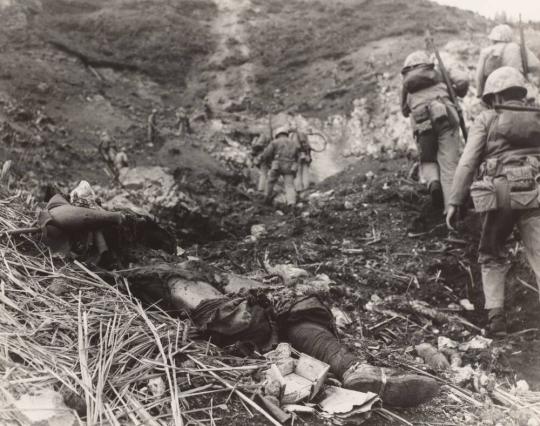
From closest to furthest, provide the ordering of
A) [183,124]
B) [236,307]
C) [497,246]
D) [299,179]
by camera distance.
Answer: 1. [236,307]
2. [497,246]
3. [299,179]
4. [183,124]

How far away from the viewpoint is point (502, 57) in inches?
220

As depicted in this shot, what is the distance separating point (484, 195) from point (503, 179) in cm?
17

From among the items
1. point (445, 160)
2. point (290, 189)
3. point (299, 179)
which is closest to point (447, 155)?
point (445, 160)

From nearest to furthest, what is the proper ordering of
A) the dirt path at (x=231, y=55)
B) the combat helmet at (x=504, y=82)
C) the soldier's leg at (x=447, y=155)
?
the combat helmet at (x=504, y=82) → the soldier's leg at (x=447, y=155) → the dirt path at (x=231, y=55)

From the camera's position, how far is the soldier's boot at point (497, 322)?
3729mm

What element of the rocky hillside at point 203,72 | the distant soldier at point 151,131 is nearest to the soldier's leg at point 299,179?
the rocky hillside at point 203,72

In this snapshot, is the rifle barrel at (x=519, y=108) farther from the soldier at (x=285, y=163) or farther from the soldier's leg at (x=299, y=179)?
the soldier's leg at (x=299, y=179)

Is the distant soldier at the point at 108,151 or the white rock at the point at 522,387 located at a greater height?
the white rock at the point at 522,387

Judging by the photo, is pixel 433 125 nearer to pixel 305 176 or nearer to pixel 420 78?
pixel 420 78

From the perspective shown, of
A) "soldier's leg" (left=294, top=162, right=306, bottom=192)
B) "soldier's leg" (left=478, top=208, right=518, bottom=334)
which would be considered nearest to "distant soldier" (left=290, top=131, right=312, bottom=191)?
"soldier's leg" (left=294, top=162, right=306, bottom=192)

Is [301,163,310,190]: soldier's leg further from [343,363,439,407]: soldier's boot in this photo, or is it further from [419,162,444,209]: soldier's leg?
[343,363,439,407]: soldier's boot

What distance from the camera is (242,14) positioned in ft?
69.1

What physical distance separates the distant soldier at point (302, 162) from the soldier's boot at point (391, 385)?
780 cm

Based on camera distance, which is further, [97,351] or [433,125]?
[433,125]
